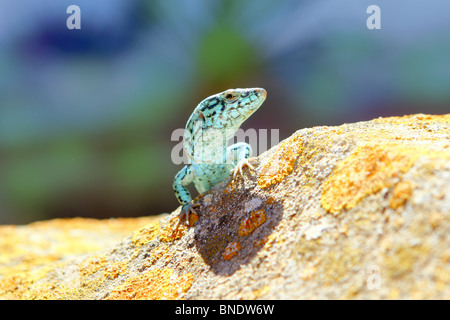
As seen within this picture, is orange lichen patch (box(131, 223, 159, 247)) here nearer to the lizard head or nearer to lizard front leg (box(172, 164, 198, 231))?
lizard front leg (box(172, 164, 198, 231))

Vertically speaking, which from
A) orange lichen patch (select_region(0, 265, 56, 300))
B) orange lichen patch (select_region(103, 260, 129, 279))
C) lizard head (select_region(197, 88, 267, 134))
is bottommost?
orange lichen patch (select_region(0, 265, 56, 300))

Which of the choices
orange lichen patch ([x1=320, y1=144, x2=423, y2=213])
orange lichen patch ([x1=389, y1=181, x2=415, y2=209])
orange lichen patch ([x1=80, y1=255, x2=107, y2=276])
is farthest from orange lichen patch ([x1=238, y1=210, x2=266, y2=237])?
orange lichen patch ([x1=80, y1=255, x2=107, y2=276])

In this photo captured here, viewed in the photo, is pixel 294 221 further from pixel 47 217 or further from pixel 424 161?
pixel 47 217

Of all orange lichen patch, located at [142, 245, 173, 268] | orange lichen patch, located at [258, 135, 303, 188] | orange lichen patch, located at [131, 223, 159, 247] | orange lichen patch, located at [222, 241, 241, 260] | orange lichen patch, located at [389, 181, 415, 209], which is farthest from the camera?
orange lichen patch, located at [131, 223, 159, 247]

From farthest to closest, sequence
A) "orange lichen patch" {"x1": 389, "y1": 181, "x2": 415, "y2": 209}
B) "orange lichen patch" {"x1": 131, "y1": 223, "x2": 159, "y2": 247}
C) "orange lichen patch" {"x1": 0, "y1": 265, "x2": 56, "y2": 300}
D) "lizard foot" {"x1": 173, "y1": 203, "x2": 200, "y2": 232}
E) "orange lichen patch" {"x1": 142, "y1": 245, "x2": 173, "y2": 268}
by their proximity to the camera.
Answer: "orange lichen patch" {"x1": 0, "y1": 265, "x2": 56, "y2": 300} < "orange lichen patch" {"x1": 131, "y1": 223, "x2": 159, "y2": 247} < "lizard foot" {"x1": 173, "y1": 203, "x2": 200, "y2": 232} < "orange lichen patch" {"x1": 142, "y1": 245, "x2": 173, "y2": 268} < "orange lichen patch" {"x1": 389, "y1": 181, "x2": 415, "y2": 209}

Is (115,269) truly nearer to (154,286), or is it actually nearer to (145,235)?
(145,235)
